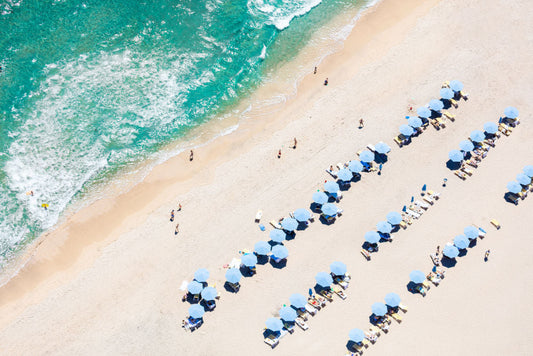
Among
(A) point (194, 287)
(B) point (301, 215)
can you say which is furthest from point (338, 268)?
(A) point (194, 287)

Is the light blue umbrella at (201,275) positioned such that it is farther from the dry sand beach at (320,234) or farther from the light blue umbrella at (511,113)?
the light blue umbrella at (511,113)

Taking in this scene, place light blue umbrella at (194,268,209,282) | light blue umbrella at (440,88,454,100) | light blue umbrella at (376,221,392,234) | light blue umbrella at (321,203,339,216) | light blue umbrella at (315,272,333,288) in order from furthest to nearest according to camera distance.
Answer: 1. light blue umbrella at (440,88,454,100)
2. light blue umbrella at (321,203,339,216)
3. light blue umbrella at (376,221,392,234)
4. light blue umbrella at (194,268,209,282)
5. light blue umbrella at (315,272,333,288)

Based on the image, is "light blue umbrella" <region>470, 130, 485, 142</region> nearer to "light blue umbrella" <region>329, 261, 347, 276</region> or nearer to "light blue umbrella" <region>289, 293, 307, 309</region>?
"light blue umbrella" <region>329, 261, 347, 276</region>

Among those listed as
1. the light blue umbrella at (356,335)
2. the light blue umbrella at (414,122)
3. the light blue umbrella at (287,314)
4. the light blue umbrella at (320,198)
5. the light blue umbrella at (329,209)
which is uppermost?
the light blue umbrella at (320,198)

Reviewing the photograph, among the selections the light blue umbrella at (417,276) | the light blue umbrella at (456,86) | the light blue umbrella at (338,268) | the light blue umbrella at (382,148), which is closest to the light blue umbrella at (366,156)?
the light blue umbrella at (382,148)

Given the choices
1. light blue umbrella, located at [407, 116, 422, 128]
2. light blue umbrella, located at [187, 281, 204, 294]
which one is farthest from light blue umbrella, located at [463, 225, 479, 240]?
light blue umbrella, located at [187, 281, 204, 294]

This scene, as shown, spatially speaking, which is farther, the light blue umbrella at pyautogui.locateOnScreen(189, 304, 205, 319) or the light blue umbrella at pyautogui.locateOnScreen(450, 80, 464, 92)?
the light blue umbrella at pyautogui.locateOnScreen(450, 80, 464, 92)
